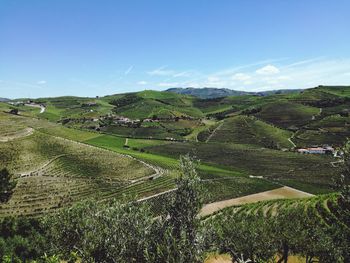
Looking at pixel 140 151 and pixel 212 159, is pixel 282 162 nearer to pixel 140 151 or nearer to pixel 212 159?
pixel 212 159

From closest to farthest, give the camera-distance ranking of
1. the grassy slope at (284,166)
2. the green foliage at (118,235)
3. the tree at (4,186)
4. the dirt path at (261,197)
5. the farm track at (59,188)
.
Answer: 1. the green foliage at (118,235)
2. the tree at (4,186)
3. the farm track at (59,188)
4. the dirt path at (261,197)
5. the grassy slope at (284,166)

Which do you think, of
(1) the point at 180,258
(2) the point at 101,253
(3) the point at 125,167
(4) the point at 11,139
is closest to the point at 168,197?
(1) the point at 180,258

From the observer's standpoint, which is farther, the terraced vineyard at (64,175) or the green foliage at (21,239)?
the terraced vineyard at (64,175)

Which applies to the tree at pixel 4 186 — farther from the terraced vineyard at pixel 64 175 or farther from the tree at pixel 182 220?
the tree at pixel 182 220

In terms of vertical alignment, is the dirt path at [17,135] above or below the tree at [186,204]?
below

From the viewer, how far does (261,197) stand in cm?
12362

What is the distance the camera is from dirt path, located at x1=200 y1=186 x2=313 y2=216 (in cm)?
10944

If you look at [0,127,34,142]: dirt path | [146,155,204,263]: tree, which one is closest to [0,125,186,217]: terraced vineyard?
[0,127,34,142]: dirt path

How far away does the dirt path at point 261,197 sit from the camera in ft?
359

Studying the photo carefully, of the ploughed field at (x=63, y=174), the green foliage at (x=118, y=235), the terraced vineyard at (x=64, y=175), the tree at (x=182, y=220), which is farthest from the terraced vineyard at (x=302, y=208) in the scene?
the tree at (x=182, y=220)

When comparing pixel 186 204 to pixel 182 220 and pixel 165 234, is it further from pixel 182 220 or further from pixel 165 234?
pixel 165 234

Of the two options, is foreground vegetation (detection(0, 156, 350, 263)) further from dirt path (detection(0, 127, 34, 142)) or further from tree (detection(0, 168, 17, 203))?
dirt path (detection(0, 127, 34, 142))

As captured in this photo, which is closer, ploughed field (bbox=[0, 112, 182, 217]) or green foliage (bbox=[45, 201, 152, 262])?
green foliage (bbox=[45, 201, 152, 262])

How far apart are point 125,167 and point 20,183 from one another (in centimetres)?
4511
